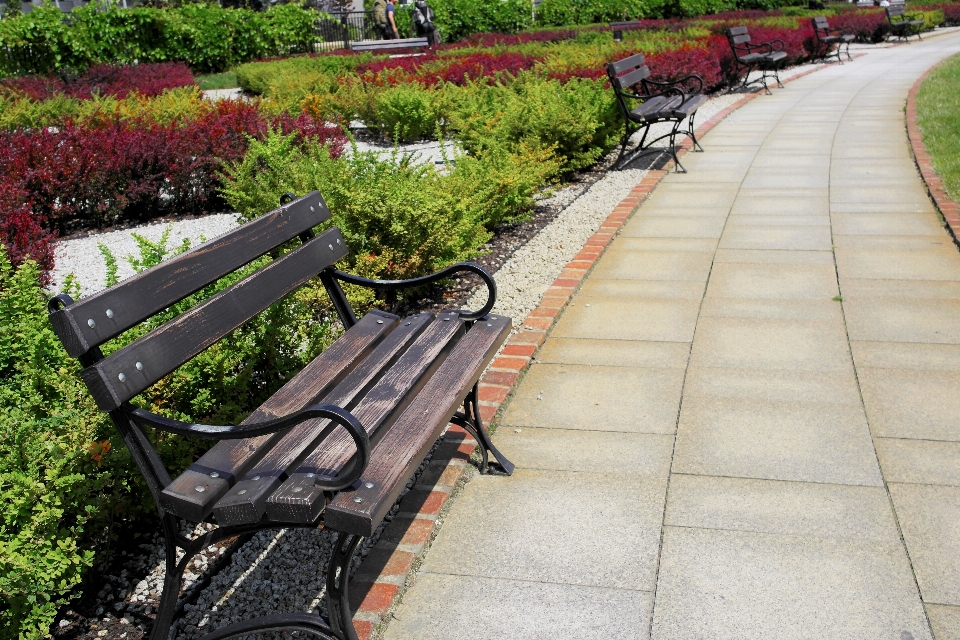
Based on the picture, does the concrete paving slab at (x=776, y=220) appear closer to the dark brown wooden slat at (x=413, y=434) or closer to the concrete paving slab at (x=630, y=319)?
the concrete paving slab at (x=630, y=319)

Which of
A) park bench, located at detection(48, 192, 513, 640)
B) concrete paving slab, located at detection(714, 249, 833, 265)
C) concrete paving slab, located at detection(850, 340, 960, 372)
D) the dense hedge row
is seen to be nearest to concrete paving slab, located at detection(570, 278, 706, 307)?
concrete paving slab, located at detection(714, 249, 833, 265)

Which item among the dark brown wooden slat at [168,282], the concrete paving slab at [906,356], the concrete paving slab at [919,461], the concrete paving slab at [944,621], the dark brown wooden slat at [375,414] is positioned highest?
the dark brown wooden slat at [168,282]

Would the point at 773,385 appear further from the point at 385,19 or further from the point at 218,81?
the point at 385,19

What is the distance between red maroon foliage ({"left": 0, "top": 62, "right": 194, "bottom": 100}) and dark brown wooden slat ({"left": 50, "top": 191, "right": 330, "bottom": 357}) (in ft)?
36.6

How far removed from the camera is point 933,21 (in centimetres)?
3058

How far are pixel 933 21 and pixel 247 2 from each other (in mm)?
25055

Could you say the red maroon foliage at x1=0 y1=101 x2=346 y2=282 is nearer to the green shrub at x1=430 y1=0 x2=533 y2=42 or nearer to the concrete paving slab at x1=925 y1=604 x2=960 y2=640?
the concrete paving slab at x1=925 y1=604 x2=960 y2=640

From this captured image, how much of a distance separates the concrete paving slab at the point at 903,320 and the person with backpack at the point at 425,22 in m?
23.4

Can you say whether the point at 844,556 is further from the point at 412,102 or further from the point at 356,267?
the point at 412,102

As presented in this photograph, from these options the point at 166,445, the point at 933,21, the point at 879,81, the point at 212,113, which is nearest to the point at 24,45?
the point at 212,113

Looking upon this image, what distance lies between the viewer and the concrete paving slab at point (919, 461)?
10.4 ft

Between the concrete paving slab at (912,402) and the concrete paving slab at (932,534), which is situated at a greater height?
the concrete paving slab at (932,534)

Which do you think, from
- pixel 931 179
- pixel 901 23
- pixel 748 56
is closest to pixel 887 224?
pixel 931 179

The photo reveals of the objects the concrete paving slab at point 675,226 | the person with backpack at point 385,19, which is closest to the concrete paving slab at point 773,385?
the concrete paving slab at point 675,226
